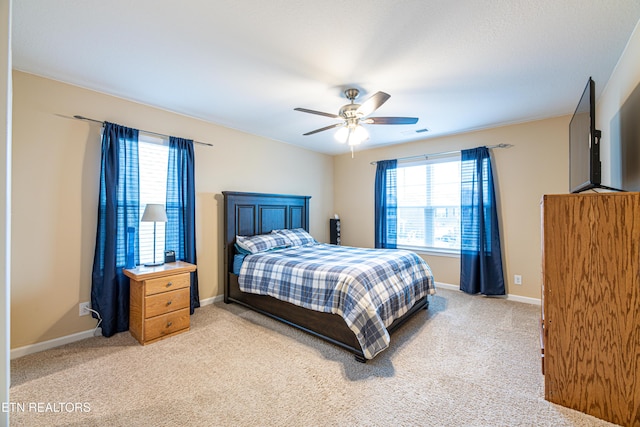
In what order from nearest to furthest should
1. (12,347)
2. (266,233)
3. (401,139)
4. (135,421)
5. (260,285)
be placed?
→ 1. (135,421)
2. (12,347)
3. (260,285)
4. (266,233)
5. (401,139)

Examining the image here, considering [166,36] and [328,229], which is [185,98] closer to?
[166,36]

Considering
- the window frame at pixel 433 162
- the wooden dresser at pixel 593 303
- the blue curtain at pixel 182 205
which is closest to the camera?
the wooden dresser at pixel 593 303

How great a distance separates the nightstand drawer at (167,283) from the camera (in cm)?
256

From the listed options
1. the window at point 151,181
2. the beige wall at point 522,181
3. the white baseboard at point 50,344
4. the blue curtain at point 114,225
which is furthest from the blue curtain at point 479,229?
the white baseboard at point 50,344

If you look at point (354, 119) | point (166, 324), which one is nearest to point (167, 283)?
point (166, 324)

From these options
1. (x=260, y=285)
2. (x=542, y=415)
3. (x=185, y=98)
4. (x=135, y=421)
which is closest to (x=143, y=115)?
(x=185, y=98)

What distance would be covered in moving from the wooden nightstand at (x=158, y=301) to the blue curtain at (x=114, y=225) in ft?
0.39

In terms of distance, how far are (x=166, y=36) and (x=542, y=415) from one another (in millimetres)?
3550

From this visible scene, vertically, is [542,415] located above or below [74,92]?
below

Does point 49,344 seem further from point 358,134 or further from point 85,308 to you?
point 358,134

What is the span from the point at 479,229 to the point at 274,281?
3006mm

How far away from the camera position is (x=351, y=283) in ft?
7.68

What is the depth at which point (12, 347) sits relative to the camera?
2266 millimetres

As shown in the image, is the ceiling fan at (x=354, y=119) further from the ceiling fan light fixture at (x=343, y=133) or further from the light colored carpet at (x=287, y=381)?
the light colored carpet at (x=287, y=381)
